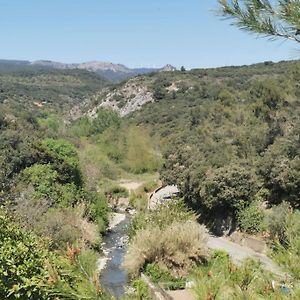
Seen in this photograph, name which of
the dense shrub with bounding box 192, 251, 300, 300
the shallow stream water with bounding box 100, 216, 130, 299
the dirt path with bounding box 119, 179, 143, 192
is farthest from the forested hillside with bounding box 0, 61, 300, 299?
the dirt path with bounding box 119, 179, 143, 192

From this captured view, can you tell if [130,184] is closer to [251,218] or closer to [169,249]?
[251,218]

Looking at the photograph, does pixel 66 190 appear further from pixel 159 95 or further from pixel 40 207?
pixel 159 95

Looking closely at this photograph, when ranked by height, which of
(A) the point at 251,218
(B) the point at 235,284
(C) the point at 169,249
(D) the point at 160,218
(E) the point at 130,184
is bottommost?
(E) the point at 130,184

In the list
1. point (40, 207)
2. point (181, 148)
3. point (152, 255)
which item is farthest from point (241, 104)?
point (152, 255)

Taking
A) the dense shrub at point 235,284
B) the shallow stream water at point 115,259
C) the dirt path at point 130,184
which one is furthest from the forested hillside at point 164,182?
the dirt path at point 130,184

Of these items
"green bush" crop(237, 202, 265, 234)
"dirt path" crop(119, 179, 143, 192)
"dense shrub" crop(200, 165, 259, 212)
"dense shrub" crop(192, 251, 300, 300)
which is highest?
"dense shrub" crop(192, 251, 300, 300)

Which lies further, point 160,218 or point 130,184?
point 130,184

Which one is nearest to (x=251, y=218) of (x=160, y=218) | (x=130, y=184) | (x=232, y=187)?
(x=232, y=187)

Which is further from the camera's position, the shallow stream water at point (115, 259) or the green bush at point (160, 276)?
the shallow stream water at point (115, 259)

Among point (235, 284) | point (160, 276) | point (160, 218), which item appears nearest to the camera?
point (235, 284)

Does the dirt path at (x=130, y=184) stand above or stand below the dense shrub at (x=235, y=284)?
below

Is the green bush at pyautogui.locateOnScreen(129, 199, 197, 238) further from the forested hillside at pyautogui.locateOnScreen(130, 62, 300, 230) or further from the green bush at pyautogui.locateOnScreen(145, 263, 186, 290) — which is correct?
the forested hillside at pyautogui.locateOnScreen(130, 62, 300, 230)

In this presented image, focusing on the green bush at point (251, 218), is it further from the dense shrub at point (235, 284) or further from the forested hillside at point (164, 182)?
the dense shrub at point (235, 284)

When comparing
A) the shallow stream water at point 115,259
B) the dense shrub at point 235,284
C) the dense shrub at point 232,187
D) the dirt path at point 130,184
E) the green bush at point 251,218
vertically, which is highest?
the dense shrub at point 235,284
